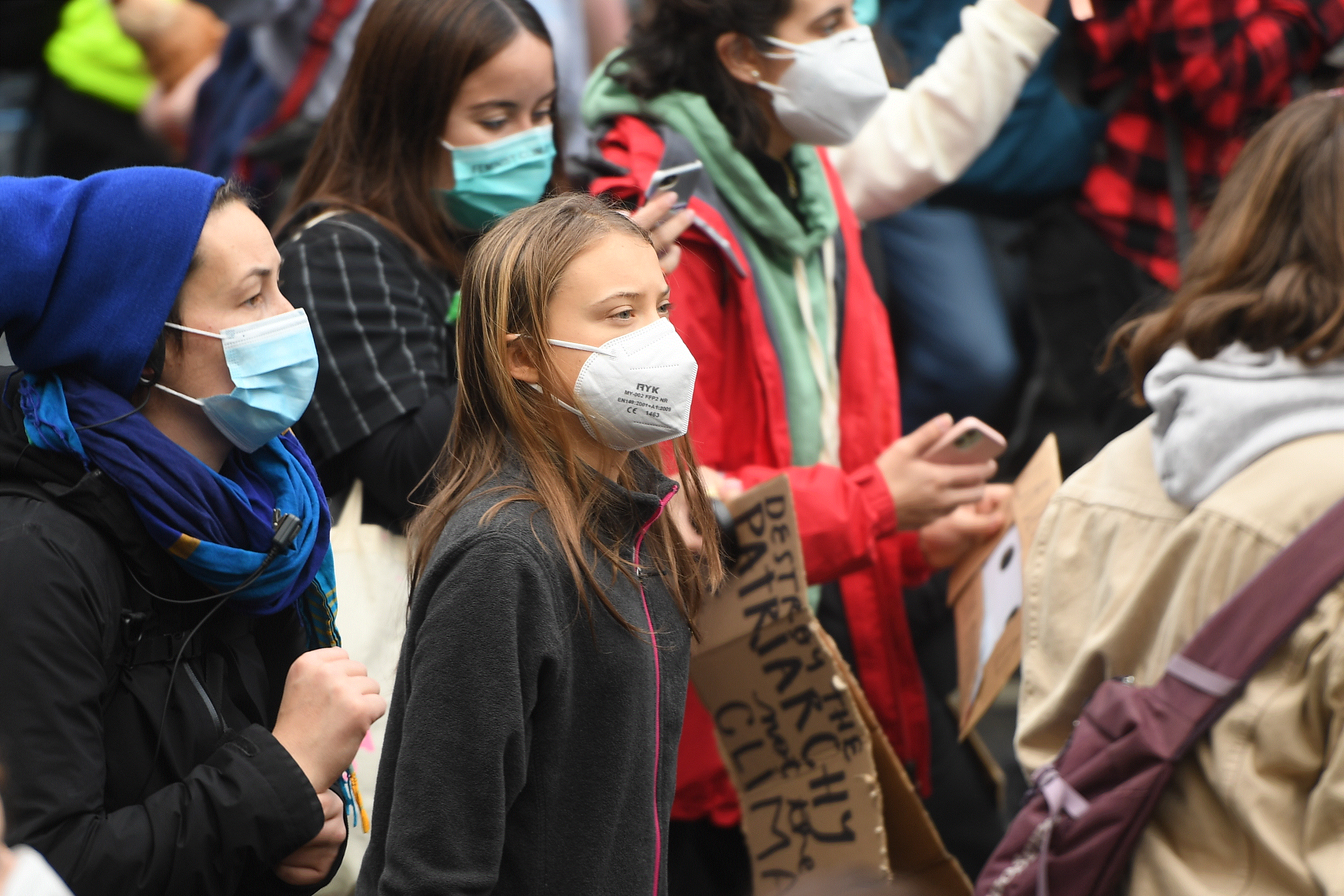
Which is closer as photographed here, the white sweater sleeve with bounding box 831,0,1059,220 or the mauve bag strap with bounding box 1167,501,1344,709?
the mauve bag strap with bounding box 1167,501,1344,709

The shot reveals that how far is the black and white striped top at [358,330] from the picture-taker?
2.62 meters

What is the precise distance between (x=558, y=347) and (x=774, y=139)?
54.0 inches

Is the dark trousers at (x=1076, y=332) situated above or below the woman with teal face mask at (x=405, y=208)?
below

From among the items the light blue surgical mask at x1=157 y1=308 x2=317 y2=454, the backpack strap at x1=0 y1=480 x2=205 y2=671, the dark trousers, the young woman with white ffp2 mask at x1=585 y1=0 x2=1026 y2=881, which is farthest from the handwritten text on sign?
the dark trousers

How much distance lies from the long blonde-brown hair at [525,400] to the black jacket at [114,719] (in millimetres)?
343

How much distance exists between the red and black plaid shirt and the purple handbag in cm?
209

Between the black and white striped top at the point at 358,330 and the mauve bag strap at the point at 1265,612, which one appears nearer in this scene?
the mauve bag strap at the point at 1265,612

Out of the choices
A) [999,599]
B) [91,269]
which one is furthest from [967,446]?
[91,269]

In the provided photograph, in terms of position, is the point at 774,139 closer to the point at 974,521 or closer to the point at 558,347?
the point at 974,521

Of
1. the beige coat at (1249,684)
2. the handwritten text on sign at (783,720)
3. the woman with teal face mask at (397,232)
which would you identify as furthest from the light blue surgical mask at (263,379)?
the beige coat at (1249,684)

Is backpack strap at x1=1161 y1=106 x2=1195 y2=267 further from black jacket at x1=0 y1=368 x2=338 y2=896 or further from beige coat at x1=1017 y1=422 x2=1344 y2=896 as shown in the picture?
black jacket at x1=0 y1=368 x2=338 y2=896

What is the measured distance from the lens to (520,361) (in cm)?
208

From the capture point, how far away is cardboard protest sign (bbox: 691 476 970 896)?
260 cm

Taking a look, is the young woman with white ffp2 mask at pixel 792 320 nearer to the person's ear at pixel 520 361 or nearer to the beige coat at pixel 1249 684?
the beige coat at pixel 1249 684
